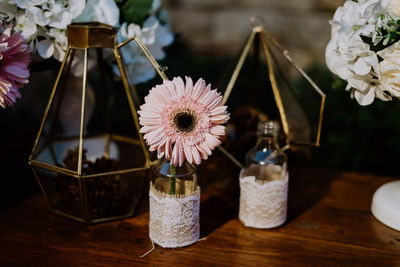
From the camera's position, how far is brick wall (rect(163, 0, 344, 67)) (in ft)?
7.08

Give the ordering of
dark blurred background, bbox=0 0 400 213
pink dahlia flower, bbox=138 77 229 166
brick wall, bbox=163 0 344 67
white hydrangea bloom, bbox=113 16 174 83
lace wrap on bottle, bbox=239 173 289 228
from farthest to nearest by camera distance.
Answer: brick wall, bbox=163 0 344 67
dark blurred background, bbox=0 0 400 213
white hydrangea bloom, bbox=113 16 174 83
lace wrap on bottle, bbox=239 173 289 228
pink dahlia flower, bbox=138 77 229 166

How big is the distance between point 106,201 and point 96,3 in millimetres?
445

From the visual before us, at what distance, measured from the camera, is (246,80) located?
1657mm

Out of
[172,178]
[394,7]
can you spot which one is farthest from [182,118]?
[394,7]

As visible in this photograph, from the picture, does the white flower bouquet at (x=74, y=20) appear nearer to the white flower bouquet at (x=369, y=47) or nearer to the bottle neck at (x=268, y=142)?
the bottle neck at (x=268, y=142)

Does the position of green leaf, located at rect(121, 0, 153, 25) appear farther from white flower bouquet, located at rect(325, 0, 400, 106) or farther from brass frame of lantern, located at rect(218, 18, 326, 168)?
white flower bouquet, located at rect(325, 0, 400, 106)

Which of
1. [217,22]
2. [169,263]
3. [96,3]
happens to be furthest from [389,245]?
[217,22]

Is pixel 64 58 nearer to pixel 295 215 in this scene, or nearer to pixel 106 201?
pixel 106 201

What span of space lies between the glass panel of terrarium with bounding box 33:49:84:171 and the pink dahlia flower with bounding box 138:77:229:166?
0.34m

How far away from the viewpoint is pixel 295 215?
0.98m

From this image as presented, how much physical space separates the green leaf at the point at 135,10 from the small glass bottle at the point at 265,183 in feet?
1.31

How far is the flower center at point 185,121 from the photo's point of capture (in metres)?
0.73

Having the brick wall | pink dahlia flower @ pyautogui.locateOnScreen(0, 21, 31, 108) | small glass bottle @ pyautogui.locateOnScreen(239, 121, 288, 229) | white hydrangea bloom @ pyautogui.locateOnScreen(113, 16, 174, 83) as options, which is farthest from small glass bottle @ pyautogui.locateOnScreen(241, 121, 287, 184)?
the brick wall

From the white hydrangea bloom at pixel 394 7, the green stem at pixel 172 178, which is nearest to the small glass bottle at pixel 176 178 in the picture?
the green stem at pixel 172 178
